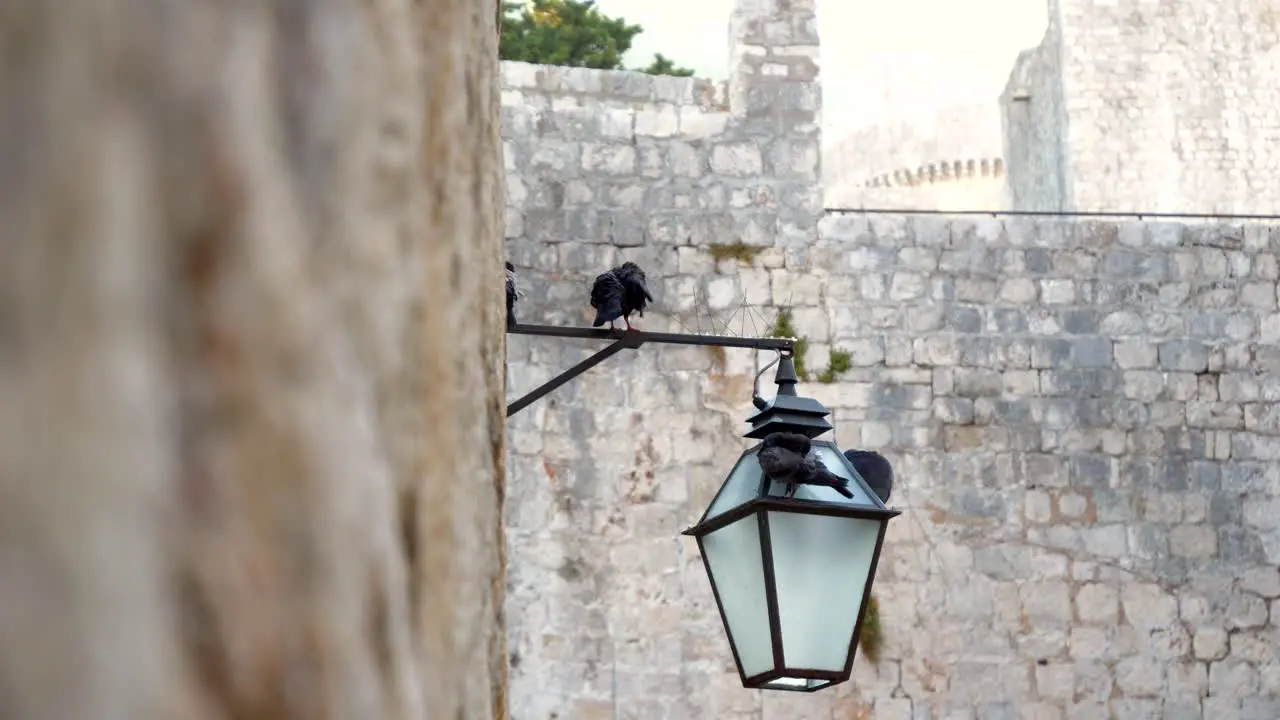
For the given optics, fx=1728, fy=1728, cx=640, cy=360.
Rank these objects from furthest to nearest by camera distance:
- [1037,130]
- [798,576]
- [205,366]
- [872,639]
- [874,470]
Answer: [1037,130]
[872,639]
[874,470]
[798,576]
[205,366]

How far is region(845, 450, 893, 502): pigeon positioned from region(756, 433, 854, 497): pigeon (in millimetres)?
1400

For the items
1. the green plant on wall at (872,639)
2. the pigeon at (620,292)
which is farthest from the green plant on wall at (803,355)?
the pigeon at (620,292)

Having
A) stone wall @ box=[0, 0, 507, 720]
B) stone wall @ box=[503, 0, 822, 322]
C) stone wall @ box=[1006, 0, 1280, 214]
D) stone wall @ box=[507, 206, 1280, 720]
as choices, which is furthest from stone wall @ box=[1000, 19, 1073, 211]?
stone wall @ box=[0, 0, 507, 720]

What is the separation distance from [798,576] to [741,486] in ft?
0.82

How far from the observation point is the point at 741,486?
3.60m

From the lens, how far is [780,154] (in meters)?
8.03

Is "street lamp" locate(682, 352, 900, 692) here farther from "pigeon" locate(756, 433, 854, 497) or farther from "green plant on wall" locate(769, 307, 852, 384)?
"green plant on wall" locate(769, 307, 852, 384)

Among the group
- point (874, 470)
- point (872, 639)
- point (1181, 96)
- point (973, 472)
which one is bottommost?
point (872, 639)

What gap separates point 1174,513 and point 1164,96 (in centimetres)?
826

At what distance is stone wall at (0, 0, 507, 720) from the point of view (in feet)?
1.53

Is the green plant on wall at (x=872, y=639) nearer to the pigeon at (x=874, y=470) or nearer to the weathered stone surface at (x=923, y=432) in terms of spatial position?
the weathered stone surface at (x=923, y=432)

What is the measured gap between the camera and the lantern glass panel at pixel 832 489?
11.5 ft

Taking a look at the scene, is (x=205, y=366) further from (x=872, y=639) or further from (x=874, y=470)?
(x=872, y=639)

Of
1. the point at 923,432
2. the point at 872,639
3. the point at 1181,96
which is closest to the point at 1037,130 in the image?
the point at 1181,96
